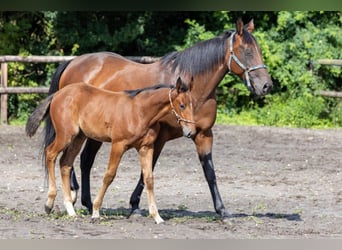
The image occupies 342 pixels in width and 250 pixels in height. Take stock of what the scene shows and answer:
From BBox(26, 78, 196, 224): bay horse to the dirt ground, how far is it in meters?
0.46

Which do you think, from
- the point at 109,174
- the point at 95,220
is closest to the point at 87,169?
the point at 109,174

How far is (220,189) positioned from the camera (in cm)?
817

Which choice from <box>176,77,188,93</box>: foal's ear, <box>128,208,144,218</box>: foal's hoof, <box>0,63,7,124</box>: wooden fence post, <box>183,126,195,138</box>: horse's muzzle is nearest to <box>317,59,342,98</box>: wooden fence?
<box>0,63,7,124</box>: wooden fence post

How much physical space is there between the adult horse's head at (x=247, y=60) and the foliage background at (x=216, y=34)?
9.26 meters

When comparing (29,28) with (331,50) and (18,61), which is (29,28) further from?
(331,50)

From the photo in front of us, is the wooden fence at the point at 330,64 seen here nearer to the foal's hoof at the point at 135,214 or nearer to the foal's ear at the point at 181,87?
the foal's hoof at the point at 135,214

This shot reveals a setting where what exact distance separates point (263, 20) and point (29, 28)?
18.8ft

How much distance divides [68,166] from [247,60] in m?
1.84

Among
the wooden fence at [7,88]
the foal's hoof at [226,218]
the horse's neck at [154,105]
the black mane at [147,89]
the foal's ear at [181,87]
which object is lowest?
the foal's hoof at [226,218]

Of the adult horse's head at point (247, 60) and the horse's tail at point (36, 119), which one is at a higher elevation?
the adult horse's head at point (247, 60)

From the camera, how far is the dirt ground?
214 inches

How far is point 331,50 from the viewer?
16328 millimetres

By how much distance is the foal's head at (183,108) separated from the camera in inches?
206

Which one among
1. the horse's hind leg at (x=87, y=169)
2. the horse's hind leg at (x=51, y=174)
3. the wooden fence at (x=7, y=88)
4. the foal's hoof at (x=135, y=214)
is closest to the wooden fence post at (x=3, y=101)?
the wooden fence at (x=7, y=88)
